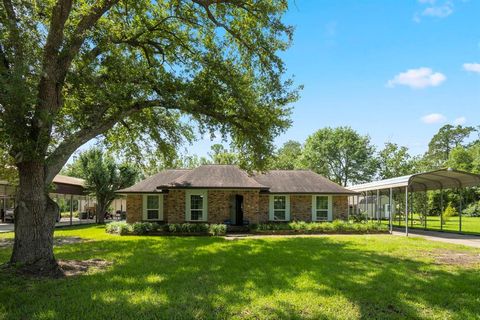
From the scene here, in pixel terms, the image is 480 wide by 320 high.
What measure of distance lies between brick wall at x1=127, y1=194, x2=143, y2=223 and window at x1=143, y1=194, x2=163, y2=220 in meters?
0.31

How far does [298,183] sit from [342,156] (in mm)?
29455

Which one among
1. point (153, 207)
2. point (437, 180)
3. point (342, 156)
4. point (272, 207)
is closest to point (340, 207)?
point (272, 207)

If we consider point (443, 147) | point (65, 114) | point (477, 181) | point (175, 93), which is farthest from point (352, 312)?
point (443, 147)

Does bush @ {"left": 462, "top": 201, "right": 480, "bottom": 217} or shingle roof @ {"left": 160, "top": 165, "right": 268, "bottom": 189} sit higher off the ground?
shingle roof @ {"left": 160, "top": 165, "right": 268, "bottom": 189}

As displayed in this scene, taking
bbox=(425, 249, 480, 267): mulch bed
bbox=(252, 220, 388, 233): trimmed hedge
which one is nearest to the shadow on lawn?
bbox=(425, 249, 480, 267): mulch bed

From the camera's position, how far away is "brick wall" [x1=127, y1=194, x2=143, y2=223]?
A: 22.2 metres

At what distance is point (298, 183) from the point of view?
23.5 meters

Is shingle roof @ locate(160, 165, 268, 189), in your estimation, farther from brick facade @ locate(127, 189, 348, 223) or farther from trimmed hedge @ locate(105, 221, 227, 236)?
trimmed hedge @ locate(105, 221, 227, 236)

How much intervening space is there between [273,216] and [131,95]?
13671 mm

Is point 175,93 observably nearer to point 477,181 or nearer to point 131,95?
point 131,95

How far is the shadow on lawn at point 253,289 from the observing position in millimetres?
5879

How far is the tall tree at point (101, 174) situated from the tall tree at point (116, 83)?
13147 millimetres

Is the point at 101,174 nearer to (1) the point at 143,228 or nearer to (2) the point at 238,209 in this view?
(1) the point at 143,228

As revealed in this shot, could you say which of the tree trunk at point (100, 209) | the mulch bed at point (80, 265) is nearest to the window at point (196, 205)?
the mulch bed at point (80, 265)
